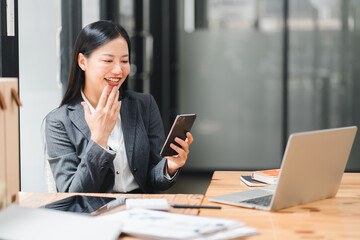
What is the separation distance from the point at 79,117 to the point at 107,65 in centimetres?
22

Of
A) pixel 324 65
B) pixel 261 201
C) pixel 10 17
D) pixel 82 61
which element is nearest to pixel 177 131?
pixel 261 201

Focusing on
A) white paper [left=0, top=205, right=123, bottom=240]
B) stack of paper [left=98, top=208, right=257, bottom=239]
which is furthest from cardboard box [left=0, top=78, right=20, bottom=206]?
stack of paper [left=98, top=208, right=257, bottom=239]

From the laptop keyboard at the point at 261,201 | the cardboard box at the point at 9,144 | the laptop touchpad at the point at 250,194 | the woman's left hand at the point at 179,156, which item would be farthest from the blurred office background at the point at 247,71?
the cardboard box at the point at 9,144

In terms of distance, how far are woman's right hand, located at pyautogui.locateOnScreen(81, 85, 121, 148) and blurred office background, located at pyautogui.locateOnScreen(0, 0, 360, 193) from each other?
2407 millimetres

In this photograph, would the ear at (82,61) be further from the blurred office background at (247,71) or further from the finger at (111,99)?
the blurred office background at (247,71)

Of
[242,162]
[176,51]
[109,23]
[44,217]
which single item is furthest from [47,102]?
[242,162]

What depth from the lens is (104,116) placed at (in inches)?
77.0

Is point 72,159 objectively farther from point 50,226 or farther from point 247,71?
point 247,71

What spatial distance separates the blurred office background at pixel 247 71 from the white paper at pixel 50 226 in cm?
323

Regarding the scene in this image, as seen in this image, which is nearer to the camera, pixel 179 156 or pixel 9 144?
pixel 9 144

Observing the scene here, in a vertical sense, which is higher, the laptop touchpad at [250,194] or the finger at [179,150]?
the finger at [179,150]

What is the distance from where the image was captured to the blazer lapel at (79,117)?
6.77 ft

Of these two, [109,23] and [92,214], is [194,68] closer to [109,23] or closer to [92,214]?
[109,23]

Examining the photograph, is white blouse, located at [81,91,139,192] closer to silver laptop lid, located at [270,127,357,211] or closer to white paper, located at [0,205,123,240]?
silver laptop lid, located at [270,127,357,211]
